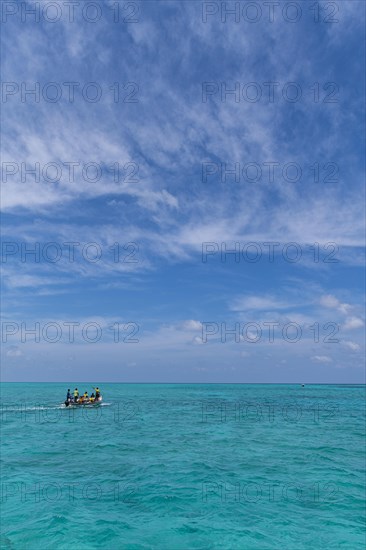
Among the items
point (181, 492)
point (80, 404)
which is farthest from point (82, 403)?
point (181, 492)

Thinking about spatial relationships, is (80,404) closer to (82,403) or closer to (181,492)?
(82,403)

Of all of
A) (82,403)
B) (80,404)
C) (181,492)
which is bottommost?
(80,404)

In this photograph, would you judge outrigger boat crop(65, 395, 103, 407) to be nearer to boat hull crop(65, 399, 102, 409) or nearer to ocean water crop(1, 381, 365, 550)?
boat hull crop(65, 399, 102, 409)

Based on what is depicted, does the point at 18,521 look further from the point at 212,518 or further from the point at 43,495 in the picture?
the point at 212,518

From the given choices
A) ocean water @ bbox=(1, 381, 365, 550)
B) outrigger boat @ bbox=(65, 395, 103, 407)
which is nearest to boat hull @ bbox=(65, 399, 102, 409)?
outrigger boat @ bbox=(65, 395, 103, 407)

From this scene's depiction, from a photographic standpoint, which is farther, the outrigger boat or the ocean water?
the outrigger boat

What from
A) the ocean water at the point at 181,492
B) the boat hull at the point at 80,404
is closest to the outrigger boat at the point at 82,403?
the boat hull at the point at 80,404

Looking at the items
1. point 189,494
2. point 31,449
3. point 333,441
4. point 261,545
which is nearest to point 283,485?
point 189,494

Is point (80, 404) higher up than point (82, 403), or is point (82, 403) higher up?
point (82, 403)

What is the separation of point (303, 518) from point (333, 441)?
64.8 feet

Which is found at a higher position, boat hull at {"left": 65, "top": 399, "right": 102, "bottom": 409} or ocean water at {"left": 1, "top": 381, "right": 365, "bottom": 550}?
ocean water at {"left": 1, "top": 381, "right": 365, "bottom": 550}

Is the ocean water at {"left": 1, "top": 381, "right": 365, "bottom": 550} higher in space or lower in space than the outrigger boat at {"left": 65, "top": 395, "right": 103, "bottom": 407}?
higher

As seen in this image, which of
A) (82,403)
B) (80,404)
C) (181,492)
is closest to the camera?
(181,492)

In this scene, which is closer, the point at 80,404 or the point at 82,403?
the point at 80,404
